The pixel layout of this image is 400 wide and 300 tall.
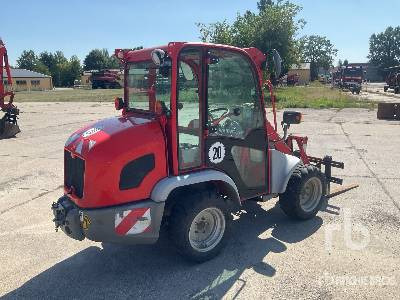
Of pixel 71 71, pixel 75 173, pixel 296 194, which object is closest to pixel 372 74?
pixel 71 71

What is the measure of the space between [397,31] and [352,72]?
294 ft

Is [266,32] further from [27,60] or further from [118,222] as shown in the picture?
[27,60]

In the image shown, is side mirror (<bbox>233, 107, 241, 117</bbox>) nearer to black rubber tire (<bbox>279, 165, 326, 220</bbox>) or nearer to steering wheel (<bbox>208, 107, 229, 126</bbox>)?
steering wheel (<bbox>208, 107, 229, 126</bbox>)

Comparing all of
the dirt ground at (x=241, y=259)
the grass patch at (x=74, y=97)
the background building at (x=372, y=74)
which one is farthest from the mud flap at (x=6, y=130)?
the background building at (x=372, y=74)

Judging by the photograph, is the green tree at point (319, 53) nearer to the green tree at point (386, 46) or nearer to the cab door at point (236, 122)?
the green tree at point (386, 46)

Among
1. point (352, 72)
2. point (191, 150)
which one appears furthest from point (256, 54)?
point (352, 72)

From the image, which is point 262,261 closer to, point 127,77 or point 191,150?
point 191,150

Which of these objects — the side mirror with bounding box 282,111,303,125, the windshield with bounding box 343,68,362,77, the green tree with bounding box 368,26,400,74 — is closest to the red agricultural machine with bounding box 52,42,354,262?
the side mirror with bounding box 282,111,303,125

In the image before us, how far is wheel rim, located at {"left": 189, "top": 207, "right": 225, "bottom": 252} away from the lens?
4.48 m

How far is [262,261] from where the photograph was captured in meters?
4.52

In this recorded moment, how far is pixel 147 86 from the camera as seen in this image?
4.61 metres

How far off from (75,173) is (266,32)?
29.8 meters

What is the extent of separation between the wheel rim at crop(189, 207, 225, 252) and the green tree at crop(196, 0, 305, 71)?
28.3m

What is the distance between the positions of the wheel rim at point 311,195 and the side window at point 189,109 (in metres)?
2.14
